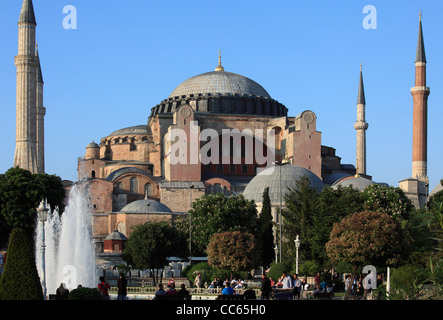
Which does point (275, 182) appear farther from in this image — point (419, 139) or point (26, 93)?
point (26, 93)

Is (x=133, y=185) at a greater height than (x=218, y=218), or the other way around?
(x=133, y=185)

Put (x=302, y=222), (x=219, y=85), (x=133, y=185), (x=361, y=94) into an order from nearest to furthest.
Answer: (x=302, y=222)
(x=133, y=185)
(x=219, y=85)
(x=361, y=94)

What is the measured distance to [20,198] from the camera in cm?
3922

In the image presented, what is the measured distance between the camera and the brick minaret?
56219mm

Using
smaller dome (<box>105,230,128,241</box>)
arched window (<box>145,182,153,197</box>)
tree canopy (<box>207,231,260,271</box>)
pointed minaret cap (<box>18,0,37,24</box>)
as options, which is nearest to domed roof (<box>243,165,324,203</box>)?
arched window (<box>145,182,153,197</box>)

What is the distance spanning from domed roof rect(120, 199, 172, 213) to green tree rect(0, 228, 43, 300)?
3359cm

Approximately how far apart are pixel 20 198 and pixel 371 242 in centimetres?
2271

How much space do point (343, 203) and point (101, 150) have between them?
31.9 meters

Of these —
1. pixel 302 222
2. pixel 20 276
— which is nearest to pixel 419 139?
pixel 302 222

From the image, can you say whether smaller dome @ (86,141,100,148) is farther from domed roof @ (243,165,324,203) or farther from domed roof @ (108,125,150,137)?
domed roof @ (243,165,324,203)

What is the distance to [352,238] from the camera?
868 inches

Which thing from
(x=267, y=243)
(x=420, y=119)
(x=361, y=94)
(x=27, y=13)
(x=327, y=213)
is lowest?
(x=267, y=243)

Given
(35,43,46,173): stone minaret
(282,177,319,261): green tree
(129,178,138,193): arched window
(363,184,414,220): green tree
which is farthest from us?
(35,43,46,173): stone minaret

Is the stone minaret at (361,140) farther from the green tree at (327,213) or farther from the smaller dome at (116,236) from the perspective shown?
the green tree at (327,213)
